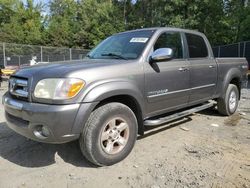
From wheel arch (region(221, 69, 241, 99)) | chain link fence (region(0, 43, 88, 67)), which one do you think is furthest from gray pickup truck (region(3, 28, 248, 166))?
chain link fence (region(0, 43, 88, 67))

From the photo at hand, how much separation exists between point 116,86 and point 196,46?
2.57m

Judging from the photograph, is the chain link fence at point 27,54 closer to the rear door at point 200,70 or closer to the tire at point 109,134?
the rear door at point 200,70

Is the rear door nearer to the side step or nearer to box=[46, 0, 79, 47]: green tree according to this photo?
the side step

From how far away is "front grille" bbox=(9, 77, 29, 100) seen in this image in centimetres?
391

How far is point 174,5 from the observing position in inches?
1188

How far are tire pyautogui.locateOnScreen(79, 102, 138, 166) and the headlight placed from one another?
0.43 meters

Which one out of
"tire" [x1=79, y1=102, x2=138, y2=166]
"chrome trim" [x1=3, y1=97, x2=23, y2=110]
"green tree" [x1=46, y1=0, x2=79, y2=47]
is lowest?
"tire" [x1=79, y1=102, x2=138, y2=166]

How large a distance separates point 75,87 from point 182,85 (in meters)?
2.22

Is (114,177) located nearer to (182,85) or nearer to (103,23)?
(182,85)

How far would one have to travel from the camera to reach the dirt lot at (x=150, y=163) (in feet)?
12.1

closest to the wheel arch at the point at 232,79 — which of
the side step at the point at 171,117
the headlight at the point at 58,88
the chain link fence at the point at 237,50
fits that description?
the side step at the point at 171,117

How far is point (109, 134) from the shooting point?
4.14 metres

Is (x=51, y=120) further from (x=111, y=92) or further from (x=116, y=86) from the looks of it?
(x=116, y=86)

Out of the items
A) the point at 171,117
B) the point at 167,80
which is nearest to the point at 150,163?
the point at 171,117
